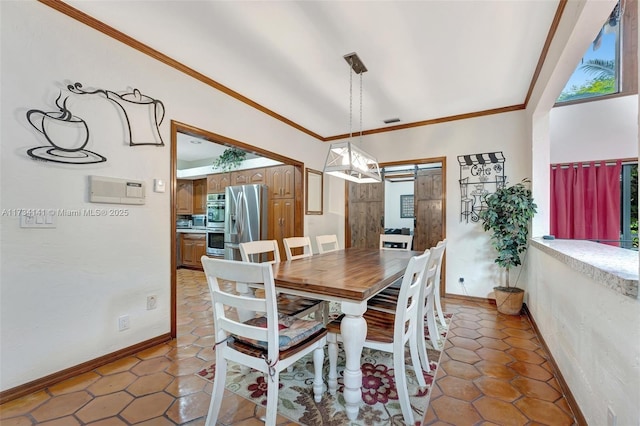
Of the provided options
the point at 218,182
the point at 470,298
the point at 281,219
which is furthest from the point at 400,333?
the point at 218,182

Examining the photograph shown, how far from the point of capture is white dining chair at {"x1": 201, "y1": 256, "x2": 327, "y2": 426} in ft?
4.13

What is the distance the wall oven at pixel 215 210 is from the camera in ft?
18.1

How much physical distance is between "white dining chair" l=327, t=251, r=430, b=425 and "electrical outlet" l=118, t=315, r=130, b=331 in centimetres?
168

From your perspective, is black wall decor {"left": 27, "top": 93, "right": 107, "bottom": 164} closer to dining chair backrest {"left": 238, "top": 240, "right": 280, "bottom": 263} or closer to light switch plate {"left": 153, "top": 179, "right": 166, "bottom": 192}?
light switch plate {"left": 153, "top": 179, "right": 166, "bottom": 192}

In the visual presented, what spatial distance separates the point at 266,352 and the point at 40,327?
1606 millimetres

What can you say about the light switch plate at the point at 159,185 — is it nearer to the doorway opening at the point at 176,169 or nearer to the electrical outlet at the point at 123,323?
the doorway opening at the point at 176,169

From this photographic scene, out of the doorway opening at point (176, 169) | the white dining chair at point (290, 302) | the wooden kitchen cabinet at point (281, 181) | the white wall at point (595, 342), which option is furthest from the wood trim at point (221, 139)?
the white wall at point (595, 342)

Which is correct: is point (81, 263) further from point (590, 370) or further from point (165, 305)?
point (590, 370)

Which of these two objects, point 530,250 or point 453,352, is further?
point 530,250

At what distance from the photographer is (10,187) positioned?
5.65 ft

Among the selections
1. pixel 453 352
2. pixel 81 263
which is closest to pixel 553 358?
pixel 453 352

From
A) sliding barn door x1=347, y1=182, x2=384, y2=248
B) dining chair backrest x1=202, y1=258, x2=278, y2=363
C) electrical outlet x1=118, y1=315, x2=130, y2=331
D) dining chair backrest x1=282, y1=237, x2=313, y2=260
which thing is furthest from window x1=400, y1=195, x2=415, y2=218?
dining chair backrest x1=202, y1=258, x2=278, y2=363

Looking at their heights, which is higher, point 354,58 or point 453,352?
point 354,58

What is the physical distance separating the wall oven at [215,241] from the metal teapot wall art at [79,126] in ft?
10.6
